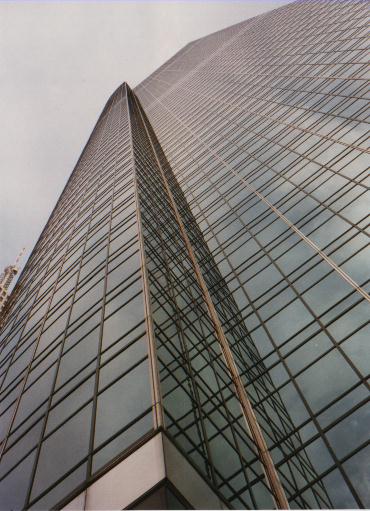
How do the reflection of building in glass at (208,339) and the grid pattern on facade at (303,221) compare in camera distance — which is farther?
the grid pattern on facade at (303,221)

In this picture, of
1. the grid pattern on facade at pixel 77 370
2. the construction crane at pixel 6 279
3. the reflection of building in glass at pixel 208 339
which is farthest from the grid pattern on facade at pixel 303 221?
the construction crane at pixel 6 279

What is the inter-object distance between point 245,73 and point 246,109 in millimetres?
20860

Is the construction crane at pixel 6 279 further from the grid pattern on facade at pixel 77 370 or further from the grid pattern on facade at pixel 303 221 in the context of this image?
the grid pattern on facade at pixel 77 370

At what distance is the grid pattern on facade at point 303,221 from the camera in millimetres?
17312

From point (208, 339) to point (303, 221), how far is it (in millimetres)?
11533

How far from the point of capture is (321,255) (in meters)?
24.7

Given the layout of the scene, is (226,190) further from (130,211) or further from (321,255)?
(321,255)

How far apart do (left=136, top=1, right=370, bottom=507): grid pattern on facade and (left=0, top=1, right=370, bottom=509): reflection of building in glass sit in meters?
0.10

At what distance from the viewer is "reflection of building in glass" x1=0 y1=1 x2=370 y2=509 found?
13039 mm

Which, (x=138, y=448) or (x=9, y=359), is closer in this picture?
(x=138, y=448)

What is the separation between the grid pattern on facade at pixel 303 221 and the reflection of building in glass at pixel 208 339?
0.34ft

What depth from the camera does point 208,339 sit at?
20.9 m

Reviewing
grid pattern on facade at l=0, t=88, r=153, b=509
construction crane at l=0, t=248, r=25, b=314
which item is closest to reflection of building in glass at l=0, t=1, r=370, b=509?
grid pattern on facade at l=0, t=88, r=153, b=509

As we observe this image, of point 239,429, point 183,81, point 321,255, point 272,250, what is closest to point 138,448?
point 239,429
